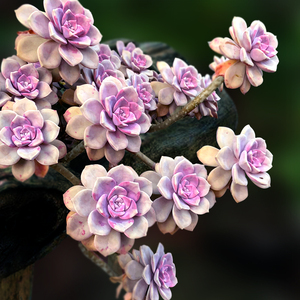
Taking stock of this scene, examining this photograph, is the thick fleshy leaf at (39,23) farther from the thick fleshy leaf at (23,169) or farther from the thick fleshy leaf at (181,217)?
the thick fleshy leaf at (181,217)

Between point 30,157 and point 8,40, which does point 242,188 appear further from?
point 8,40

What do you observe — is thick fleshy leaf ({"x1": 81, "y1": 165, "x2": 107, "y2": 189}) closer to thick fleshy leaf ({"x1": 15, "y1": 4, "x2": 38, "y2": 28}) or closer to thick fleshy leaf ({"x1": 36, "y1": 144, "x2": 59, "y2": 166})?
thick fleshy leaf ({"x1": 36, "y1": 144, "x2": 59, "y2": 166})

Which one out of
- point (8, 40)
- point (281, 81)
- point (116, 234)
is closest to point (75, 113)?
point (116, 234)

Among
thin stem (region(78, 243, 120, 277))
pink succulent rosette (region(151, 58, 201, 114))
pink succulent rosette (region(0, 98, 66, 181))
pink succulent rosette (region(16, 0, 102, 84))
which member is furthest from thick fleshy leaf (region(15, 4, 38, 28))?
thin stem (region(78, 243, 120, 277))

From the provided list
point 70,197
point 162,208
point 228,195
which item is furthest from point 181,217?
point 228,195

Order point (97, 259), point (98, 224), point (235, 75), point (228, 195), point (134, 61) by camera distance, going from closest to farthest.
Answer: point (98, 224)
point (235, 75)
point (134, 61)
point (97, 259)
point (228, 195)

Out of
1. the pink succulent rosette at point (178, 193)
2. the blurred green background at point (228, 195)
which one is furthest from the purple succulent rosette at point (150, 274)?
the blurred green background at point (228, 195)

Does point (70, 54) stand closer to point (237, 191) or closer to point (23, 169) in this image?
point (23, 169)
